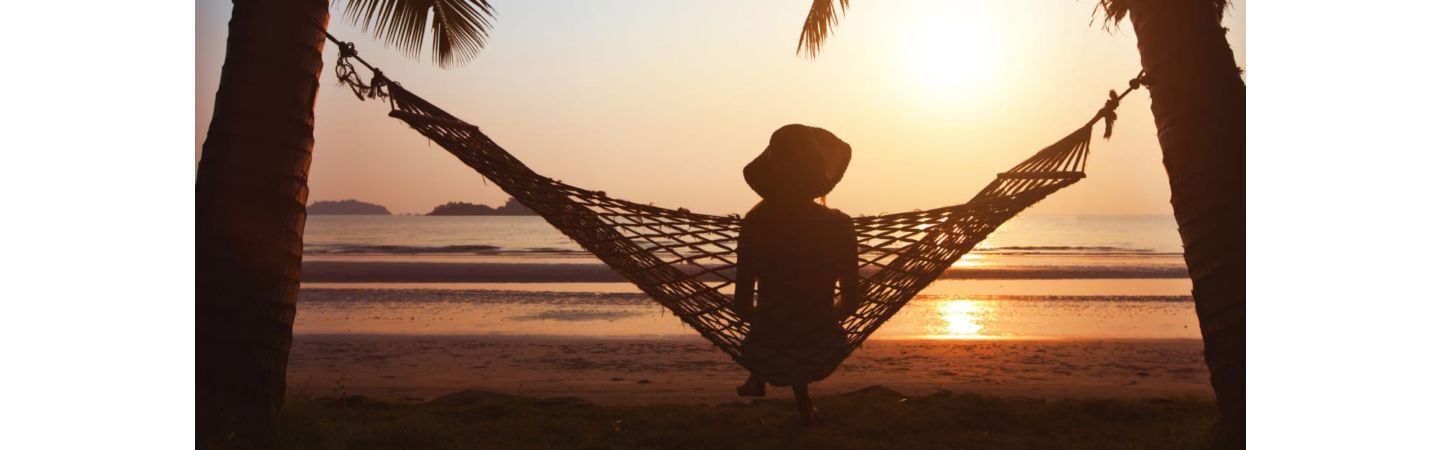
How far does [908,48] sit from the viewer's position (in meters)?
4.13

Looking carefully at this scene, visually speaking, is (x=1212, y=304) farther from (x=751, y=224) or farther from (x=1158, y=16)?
(x=751, y=224)

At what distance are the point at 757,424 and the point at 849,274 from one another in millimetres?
679

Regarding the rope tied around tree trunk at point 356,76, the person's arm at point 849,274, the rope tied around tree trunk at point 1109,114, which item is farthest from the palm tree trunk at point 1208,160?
the rope tied around tree trunk at point 356,76

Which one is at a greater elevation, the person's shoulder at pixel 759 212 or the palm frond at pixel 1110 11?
the palm frond at pixel 1110 11

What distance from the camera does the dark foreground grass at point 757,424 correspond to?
2.81m

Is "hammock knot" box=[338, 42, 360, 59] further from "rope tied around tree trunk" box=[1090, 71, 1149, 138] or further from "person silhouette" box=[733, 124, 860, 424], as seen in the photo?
"rope tied around tree trunk" box=[1090, 71, 1149, 138]

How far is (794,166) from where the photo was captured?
2621 mm

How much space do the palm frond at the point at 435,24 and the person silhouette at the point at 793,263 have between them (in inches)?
70.7

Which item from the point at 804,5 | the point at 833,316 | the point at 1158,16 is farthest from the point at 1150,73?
the point at 804,5

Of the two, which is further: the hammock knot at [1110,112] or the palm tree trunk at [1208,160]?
the hammock knot at [1110,112]

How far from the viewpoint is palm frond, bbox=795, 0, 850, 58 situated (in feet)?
14.8

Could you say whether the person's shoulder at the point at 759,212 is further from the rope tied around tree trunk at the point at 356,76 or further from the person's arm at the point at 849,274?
the rope tied around tree trunk at the point at 356,76

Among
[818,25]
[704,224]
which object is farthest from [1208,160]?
[818,25]
